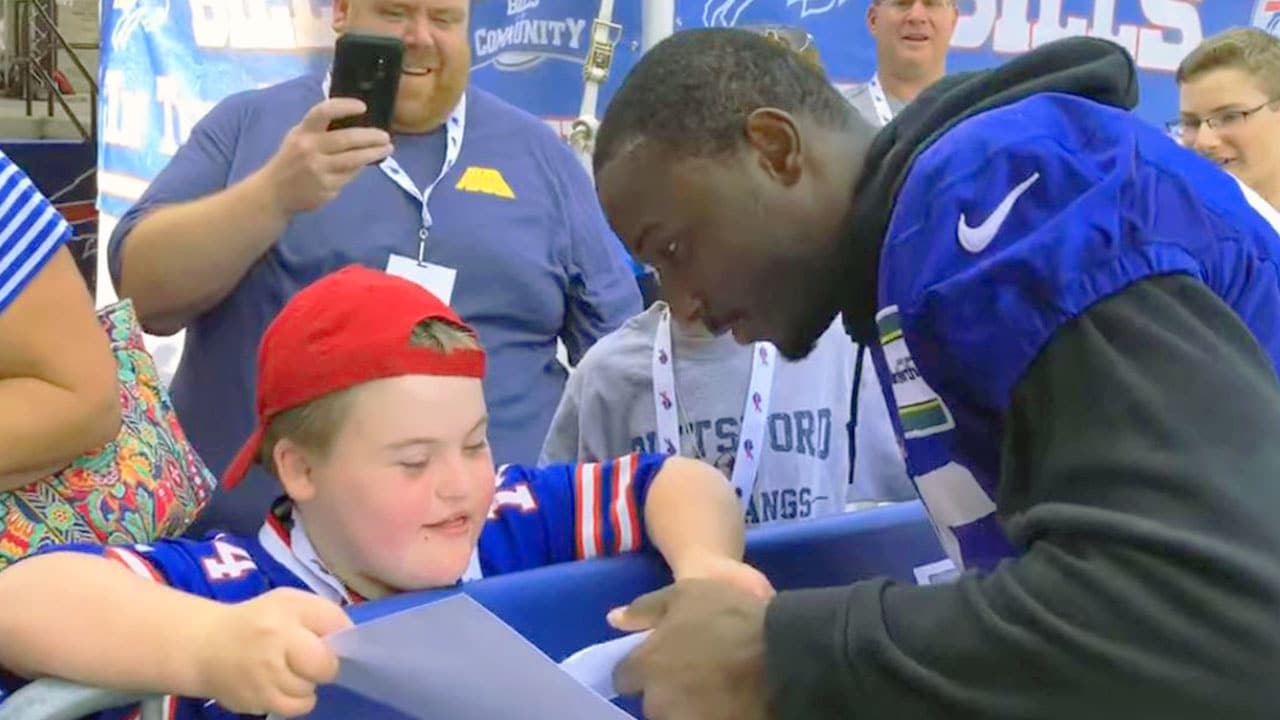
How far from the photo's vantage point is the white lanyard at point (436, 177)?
2.33 meters

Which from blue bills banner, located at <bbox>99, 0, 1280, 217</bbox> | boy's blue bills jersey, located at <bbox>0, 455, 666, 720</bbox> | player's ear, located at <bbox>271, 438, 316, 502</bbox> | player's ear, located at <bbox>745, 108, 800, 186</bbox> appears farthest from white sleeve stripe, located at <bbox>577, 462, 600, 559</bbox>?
blue bills banner, located at <bbox>99, 0, 1280, 217</bbox>


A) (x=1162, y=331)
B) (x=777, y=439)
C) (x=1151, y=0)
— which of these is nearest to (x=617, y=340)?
(x=777, y=439)

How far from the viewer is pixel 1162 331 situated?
866 mm

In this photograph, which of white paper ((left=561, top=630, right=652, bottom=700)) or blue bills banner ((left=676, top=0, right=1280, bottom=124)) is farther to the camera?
blue bills banner ((left=676, top=0, right=1280, bottom=124))

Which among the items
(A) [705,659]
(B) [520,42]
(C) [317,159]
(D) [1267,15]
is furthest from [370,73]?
(D) [1267,15]

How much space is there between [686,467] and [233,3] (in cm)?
327

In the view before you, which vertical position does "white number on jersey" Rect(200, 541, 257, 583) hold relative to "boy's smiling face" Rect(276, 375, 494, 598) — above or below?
below

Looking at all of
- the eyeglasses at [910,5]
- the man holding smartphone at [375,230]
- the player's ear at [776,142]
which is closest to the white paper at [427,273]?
the man holding smartphone at [375,230]

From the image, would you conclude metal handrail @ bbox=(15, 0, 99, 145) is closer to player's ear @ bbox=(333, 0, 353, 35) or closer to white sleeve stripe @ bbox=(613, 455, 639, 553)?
player's ear @ bbox=(333, 0, 353, 35)

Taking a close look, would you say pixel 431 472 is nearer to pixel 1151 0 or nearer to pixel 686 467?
pixel 686 467

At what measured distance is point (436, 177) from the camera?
7.87 ft

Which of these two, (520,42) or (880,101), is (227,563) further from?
(520,42)

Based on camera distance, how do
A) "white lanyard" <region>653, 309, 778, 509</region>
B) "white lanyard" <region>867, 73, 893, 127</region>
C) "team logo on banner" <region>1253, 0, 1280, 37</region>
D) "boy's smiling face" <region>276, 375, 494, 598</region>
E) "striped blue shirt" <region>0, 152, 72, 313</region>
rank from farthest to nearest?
"team logo on banner" <region>1253, 0, 1280, 37</region>
"white lanyard" <region>867, 73, 893, 127</region>
"white lanyard" <region>653, 309, 778, 509</region>
"striped blue shirt" <region>0, 152, 72, 313</region>
"boy's smiling face" <region>276, 375, 494, 598</region>

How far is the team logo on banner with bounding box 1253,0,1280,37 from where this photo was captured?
499 centimetres
